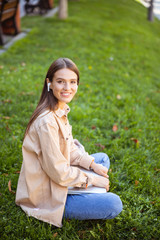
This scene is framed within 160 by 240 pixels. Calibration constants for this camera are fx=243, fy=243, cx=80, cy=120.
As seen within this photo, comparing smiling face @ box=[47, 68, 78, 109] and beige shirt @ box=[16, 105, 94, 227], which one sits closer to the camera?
beige shirt @ box=[16, 105, 94, 227]

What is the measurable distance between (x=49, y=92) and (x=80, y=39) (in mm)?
5683

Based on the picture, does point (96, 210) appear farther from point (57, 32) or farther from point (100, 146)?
point (57, 32)

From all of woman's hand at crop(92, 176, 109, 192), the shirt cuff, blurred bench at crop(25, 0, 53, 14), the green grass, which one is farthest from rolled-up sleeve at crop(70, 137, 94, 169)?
blurred bench at crop(25, 0, 53, 14)

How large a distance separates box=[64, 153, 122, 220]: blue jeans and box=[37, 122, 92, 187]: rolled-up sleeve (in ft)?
0.61

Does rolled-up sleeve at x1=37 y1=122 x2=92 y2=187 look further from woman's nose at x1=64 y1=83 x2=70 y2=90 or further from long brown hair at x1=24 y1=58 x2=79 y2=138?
woman's nose at x1=64 y1=83 x2=70 y2=90

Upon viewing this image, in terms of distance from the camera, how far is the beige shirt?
1757 millimetres

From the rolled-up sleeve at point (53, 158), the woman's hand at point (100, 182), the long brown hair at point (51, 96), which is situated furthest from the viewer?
the woman's hand at point (100, 182)

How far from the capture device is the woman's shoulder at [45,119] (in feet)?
5.78

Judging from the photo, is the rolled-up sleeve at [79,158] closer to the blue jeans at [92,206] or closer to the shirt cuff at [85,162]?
the shirt cuff at [85,162]

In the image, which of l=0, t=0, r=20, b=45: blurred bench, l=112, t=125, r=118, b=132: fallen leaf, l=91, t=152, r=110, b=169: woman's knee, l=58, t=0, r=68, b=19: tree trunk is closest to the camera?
l=91, t=152, r=110, b=169: woman's knee

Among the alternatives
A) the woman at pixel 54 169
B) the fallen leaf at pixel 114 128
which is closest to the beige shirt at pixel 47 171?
the woman at pixel 54 169

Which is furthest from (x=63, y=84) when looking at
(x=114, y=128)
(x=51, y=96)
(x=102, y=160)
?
(x=114, y=128)

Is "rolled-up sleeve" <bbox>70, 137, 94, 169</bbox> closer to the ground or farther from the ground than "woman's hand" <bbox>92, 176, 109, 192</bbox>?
farther from the ground

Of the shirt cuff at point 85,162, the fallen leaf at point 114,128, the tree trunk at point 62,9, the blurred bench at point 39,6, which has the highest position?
the shirt cuff at point 85,162
